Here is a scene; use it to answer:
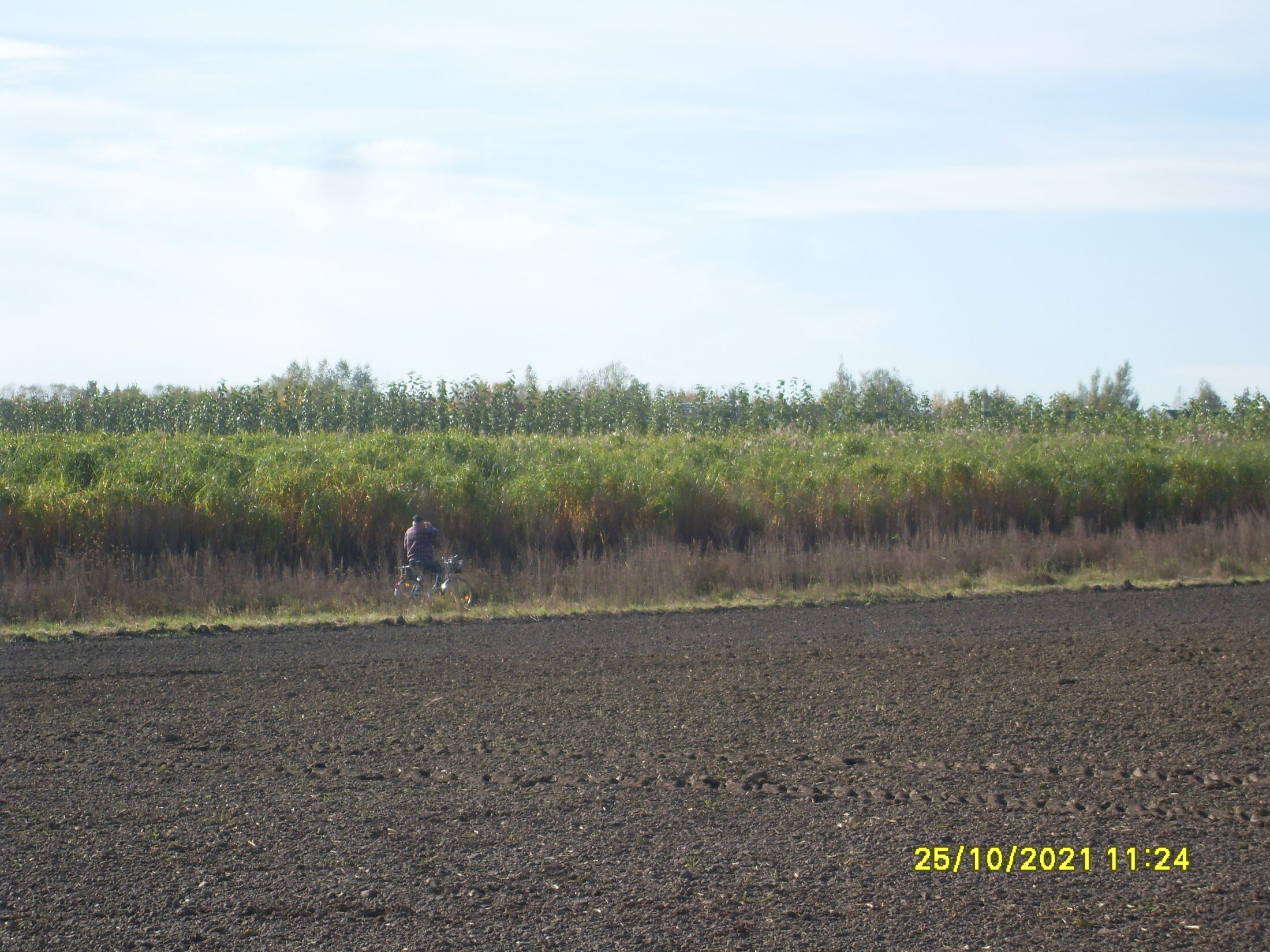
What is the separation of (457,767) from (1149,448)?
23.6 m

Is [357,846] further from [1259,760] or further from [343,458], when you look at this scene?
[343,458]

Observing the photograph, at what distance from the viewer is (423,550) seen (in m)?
14.6

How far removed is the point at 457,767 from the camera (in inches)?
256

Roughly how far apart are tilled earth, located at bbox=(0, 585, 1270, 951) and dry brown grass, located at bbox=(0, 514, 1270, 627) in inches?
145


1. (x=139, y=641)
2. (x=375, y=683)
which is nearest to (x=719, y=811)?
(x=375, y=683)

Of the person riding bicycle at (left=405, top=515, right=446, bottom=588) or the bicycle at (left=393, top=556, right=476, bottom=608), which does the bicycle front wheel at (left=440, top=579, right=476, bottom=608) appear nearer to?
the bicycle at (left=393, top=556, right=476, bottom=608)

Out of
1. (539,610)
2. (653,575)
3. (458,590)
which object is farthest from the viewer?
(653,575)

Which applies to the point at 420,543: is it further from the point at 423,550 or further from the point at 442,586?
the point at 442,586

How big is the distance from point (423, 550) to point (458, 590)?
0.87m

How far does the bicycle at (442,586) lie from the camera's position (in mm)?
14117
